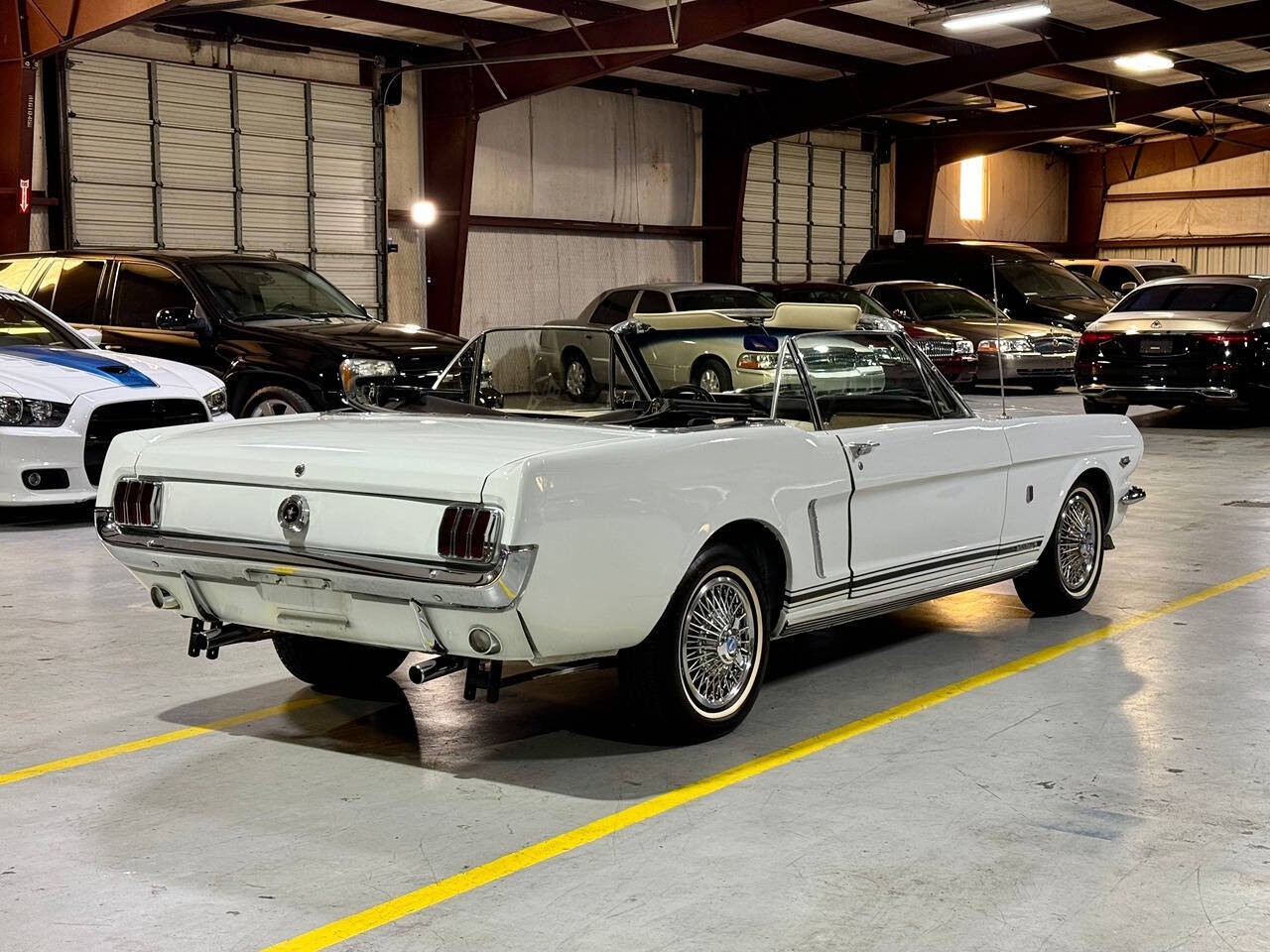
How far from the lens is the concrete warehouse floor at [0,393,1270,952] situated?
3.53 meters

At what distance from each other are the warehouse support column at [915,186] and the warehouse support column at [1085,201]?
779 cm

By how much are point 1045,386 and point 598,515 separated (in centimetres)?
1854

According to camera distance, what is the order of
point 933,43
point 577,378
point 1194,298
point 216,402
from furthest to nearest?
point 933,43 → point 1194,298 → point 216,402 → point 577,378

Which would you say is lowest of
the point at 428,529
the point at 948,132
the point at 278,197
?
the point at 428,529

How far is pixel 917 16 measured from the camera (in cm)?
2155

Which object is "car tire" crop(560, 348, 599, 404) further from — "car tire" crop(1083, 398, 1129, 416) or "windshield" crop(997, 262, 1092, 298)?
"windshield" crop(997, 262, 1092, 298)

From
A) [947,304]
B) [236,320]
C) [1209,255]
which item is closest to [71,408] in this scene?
[236,320]

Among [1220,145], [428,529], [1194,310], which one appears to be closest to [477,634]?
[428,529]

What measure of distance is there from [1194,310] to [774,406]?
11802 millimetres

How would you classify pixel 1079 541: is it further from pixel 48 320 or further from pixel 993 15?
pixel 993 15

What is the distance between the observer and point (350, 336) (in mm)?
12094

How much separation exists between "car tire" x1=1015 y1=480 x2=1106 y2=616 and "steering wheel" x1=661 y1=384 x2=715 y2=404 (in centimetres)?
177

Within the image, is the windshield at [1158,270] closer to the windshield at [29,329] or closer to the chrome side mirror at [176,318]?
the chrome side mirror at [176,318]

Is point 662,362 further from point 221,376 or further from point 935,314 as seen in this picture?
point 935,314
